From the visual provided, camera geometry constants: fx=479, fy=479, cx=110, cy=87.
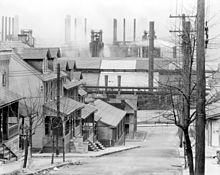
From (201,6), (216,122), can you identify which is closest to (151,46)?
(216,122)

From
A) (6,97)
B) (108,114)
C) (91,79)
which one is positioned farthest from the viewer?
(91,79)

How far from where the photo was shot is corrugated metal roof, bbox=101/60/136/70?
87438mm

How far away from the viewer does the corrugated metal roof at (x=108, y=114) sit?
48.3 metres

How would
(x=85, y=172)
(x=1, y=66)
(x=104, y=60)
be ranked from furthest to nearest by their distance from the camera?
(x=104, y=60) < (x=1, y=66) < (x=85, y=172)

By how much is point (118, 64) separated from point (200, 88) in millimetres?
78634

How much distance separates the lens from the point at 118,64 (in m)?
89.0

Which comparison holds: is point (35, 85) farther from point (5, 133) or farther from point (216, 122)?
point (216, 122)

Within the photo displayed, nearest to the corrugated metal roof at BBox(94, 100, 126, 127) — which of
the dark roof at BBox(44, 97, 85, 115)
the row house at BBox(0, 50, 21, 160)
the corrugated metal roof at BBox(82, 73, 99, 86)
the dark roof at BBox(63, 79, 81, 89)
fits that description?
the dark roof at BBox(63, 79, 81, 89)

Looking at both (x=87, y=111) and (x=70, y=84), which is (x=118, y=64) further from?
(x=87, y=111)

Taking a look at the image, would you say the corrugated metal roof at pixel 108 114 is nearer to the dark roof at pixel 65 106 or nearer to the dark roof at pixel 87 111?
the dark roof at pixel 87 111

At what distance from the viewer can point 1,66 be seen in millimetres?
33969

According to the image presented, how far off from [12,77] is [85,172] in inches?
544

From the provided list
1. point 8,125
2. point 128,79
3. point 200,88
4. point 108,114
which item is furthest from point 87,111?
point 128,79

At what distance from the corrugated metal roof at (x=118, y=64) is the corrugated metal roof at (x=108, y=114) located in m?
31.4
